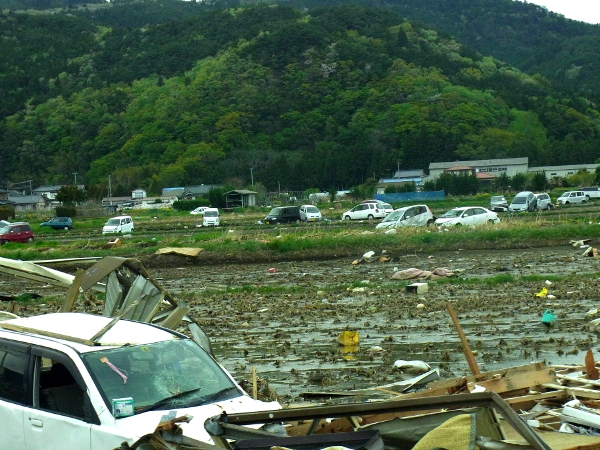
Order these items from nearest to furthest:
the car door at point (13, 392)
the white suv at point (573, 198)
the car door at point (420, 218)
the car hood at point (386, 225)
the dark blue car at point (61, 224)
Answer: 1. the car door at point (13, 392)
2. the car hood at point (386, 225)
3. the car door at point (420, 218)
4. the dark blue car at point (61, 224)
5. the white suv at point (573, 198)

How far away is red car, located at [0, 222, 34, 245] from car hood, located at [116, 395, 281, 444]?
4209 cm

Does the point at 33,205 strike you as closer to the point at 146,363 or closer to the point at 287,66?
the point at 287,66

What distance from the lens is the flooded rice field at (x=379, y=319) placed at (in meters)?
10.3

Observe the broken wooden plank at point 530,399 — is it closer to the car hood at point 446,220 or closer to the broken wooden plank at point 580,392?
the broken wooden plank at point 580,392

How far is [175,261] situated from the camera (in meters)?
30.6

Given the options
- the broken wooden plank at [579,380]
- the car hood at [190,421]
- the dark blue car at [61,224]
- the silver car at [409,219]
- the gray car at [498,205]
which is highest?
the car hood at [190,421]

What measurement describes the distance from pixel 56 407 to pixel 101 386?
0.48 m

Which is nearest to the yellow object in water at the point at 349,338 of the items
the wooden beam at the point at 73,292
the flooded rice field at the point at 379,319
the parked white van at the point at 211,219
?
the flooded rice field at the point at 379,319

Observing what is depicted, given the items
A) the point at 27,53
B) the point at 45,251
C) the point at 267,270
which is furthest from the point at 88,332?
the point at 27,53

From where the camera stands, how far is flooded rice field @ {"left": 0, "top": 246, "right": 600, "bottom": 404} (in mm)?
10312

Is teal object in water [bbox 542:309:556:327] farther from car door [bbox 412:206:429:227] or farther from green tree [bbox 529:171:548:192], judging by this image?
green tree [bbox 529:171:548:192]

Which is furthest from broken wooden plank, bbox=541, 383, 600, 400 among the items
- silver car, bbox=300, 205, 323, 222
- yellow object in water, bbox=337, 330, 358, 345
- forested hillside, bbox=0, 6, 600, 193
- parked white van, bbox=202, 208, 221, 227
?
forested hillside, bbox=0, 6, 600, 193

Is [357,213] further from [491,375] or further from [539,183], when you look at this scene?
[491,375]

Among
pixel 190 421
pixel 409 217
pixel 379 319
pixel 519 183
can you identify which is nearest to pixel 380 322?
pixel 379 319
